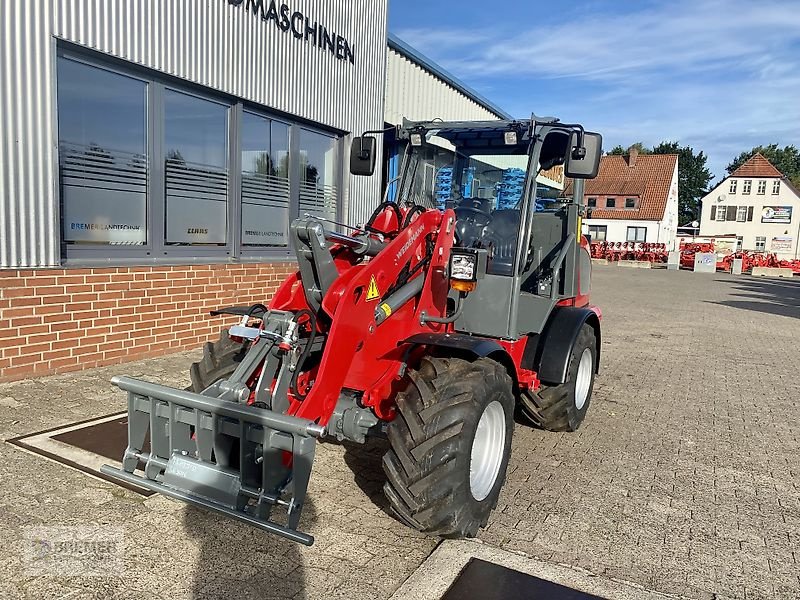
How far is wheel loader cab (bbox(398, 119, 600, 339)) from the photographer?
4738mm

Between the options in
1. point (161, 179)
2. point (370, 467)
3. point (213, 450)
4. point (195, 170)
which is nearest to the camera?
point (213, 450)

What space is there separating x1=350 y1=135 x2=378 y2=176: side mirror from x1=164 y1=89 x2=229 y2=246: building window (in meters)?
3.32

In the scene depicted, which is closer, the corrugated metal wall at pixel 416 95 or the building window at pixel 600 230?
the corrugated metal wall at pixel 416 95

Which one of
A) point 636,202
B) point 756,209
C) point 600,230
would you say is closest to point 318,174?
point 600,230

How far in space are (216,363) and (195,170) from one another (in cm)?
447

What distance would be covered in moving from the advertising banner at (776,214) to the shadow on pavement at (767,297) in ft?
113

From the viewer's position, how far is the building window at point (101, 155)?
255 inches

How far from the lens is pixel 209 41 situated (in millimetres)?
7711

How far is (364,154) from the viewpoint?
511cm

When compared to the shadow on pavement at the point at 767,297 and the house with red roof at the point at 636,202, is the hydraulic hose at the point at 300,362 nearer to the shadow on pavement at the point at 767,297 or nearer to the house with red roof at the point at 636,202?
the shadow on pavement at the point at 767,297

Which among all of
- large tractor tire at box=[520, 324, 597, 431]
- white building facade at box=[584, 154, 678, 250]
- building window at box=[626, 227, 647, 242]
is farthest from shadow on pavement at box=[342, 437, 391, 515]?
building window at box=[626, 227, 647, 242]

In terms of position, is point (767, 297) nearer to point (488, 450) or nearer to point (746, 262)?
point (746, 262)

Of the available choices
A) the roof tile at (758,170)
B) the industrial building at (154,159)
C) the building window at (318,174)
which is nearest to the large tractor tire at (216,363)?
the industrial building at (154,159)

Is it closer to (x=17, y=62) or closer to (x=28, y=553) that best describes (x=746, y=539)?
(x=28, y=553)
